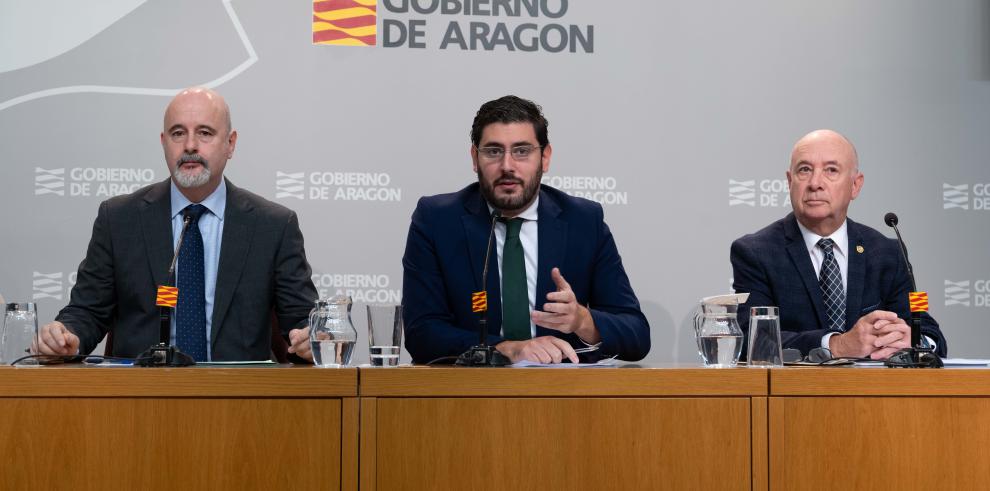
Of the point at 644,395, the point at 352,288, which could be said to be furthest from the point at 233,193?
the point at 644,395

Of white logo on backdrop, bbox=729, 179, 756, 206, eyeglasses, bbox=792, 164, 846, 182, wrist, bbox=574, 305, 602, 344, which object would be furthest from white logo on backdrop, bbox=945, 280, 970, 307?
wrist, bbox=574, 305, 602, 344

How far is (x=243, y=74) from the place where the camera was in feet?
13.1

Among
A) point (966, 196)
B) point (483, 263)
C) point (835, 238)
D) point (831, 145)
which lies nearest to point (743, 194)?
Result: point (831, 145)

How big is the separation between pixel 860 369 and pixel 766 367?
19cm

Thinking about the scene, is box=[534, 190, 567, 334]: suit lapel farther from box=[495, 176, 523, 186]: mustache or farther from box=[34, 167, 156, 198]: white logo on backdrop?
box=[34, 167, 156, 198]: white logo on backdrop

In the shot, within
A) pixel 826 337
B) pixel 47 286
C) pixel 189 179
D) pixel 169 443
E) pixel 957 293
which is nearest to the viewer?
pixel 169 443

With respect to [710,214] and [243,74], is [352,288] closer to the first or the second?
[243,74]

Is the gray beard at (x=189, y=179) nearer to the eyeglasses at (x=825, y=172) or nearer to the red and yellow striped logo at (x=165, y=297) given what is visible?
the red and yellow striped logo at (x=165, y=297)

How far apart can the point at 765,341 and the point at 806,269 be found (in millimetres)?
1123

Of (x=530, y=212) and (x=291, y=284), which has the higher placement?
(x=530, y=212)

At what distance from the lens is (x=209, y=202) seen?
3324mm

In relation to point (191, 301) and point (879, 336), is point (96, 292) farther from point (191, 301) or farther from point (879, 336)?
point (879, 336)

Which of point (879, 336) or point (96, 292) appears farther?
point (96, 292)

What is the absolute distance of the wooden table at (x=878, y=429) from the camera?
204cm
